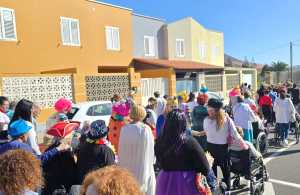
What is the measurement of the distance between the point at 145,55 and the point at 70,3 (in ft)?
29.0

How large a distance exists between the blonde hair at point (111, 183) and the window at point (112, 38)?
2086cm

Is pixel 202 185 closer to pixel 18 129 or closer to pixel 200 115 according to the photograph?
pixel 18 129

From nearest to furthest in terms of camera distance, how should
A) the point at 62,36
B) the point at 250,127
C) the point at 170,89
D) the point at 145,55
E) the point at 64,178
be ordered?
the point at 64,178 → the point at 250,127 → the point at 62,36 → the point at 170,89 → the point at 145,55

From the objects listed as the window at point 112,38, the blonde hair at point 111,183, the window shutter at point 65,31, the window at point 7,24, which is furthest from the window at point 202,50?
the blonde hair at point 111,183

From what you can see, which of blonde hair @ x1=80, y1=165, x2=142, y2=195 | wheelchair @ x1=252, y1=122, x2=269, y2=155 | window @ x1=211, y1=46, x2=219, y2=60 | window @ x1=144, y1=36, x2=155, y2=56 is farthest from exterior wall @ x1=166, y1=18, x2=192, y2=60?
blonde hair @ x1=80, y1=165, x2=142, y2=195

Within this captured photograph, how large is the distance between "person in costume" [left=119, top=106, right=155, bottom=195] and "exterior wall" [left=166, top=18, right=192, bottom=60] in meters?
25.1

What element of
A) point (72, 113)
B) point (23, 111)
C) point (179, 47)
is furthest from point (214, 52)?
point (23, 111)

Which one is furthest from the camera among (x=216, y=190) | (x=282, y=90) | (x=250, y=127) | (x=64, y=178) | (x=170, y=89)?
(x=170, y=89)

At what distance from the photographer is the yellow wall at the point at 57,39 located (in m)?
16.3

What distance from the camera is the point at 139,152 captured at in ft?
13.8

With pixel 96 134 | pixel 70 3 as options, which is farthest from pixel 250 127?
pixel 70 3

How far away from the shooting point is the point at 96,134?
375 centimetres

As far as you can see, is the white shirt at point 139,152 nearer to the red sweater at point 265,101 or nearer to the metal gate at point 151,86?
the red sweater at point 265,101

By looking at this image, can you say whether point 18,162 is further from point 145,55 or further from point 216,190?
point 145,55
